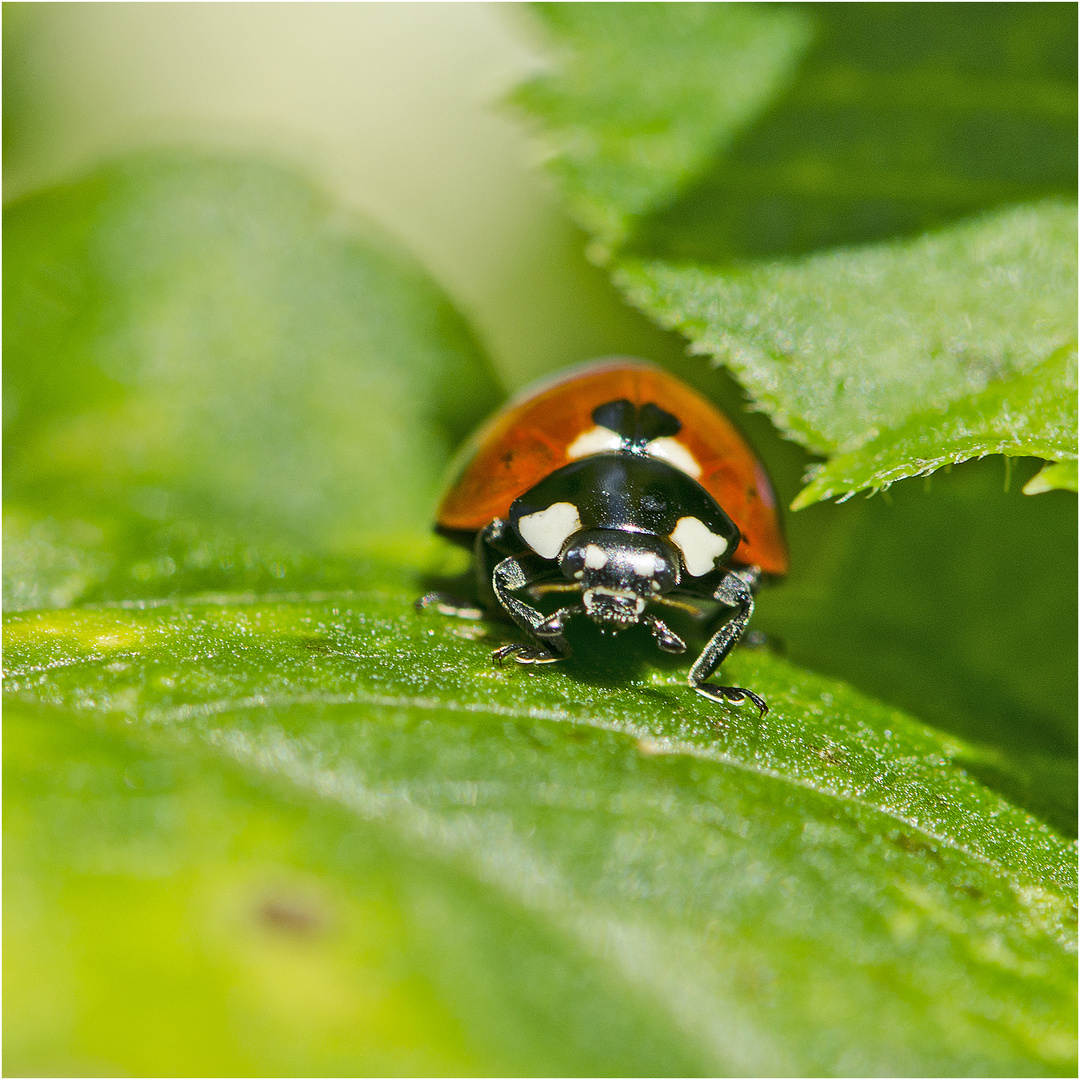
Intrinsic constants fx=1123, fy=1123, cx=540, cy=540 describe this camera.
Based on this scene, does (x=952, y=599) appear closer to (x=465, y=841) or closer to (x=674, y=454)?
(x=674, y=454)

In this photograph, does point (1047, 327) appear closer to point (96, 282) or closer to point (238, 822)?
point (238, 822)

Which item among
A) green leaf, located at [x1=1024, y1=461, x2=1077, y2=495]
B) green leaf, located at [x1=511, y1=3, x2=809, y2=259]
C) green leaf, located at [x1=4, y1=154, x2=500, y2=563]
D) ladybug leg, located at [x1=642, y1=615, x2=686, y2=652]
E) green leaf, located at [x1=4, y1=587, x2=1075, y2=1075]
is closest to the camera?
green leaf, located at [x1=4, y1=587, x2=1075, y2=1075]

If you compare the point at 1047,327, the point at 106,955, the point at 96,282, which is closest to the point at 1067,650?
the point at 1047,327

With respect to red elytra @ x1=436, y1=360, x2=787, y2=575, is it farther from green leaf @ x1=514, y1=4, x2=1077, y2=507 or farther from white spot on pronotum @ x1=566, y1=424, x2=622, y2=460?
green leaf @ x1=514, y1=4, x2=1077, y2=507

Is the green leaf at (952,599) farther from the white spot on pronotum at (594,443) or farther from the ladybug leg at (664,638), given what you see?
the white spot on pronotum at (594,443)

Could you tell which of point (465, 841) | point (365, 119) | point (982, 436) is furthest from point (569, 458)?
point (365, 119)

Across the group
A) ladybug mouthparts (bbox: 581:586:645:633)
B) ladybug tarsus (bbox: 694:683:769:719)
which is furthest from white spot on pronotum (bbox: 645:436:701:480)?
ladybug tarsus (bbox: 694:683:769:719)
